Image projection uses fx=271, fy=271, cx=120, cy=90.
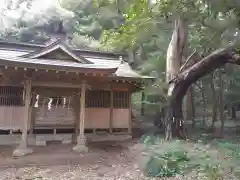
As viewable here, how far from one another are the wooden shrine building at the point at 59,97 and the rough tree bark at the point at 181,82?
5.41ft

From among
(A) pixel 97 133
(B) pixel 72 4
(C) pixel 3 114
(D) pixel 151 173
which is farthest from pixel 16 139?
(B) pixel 72 4

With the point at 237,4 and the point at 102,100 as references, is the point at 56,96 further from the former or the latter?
the point at 237,4

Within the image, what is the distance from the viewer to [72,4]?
974 inches

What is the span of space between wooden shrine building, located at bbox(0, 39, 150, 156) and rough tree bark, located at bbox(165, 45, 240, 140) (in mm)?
1649

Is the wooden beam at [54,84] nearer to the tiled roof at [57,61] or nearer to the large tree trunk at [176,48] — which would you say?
the tiled roof at [57,61]

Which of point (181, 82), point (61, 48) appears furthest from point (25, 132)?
point (181, 82)

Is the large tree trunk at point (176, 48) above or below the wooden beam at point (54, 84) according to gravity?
above

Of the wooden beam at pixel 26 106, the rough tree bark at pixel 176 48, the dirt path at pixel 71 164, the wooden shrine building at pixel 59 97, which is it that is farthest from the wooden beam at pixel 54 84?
the rough tree bark at pixel 176 48

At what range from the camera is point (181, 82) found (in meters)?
11.5

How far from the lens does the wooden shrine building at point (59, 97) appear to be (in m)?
9.82

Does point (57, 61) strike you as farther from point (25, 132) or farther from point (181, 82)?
point (181, 82)

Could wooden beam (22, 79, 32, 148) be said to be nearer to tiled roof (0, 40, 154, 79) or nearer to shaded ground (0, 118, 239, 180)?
shaded ground (0, 118, 239, 180)

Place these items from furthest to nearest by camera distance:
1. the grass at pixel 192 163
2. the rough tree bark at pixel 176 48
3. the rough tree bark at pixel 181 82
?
the rough tree bark at pixel 176 48 < the rough tree bark at pixel 181 82 < the grass at pixel 192 163

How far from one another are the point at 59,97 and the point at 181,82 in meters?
5.17
